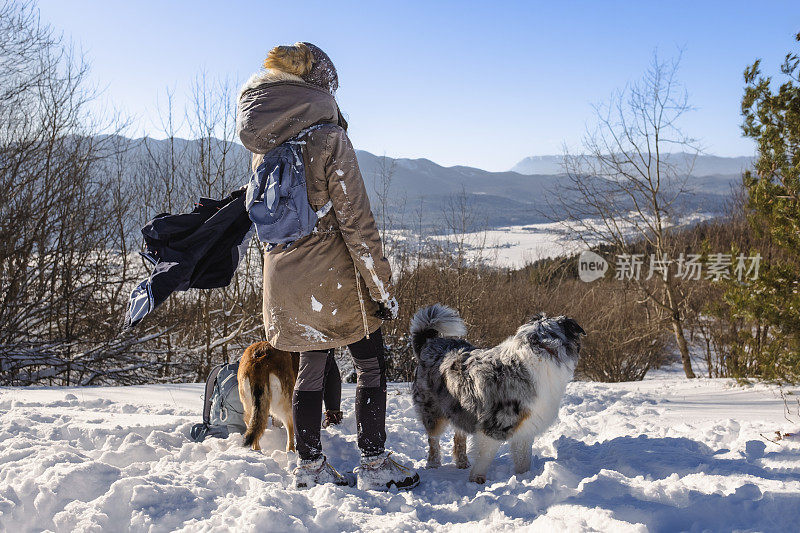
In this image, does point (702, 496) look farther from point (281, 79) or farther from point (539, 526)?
point (281, 79)

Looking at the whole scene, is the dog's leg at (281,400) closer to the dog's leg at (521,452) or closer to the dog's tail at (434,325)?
the dog's tail at (434,325)

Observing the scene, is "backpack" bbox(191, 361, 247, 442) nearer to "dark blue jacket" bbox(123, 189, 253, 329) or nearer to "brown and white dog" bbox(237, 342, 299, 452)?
"brown and white dog" bbox(237, 342, 299, 452)

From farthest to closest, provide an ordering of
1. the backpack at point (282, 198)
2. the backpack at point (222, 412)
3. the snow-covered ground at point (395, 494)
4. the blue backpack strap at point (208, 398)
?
the blue backpack strap at point (208, 398), the backpack at point (222, 412), the backpack at point (282, 198), the snow-covered ground at point (395, 494)

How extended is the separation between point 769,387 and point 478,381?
16.8 ft

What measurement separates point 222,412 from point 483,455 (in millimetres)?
1892

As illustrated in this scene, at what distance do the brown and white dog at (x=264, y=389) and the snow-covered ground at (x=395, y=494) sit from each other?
0.56 ft

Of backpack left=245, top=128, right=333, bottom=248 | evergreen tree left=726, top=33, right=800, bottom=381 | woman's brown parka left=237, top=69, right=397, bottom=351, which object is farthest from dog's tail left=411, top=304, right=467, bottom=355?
evergreen tree left=726, top=33, right=800, bottom=381

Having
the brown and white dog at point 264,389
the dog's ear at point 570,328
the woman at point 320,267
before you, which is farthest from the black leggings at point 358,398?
the dog's ear at point 570,328

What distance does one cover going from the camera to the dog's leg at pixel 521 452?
311 centimetres

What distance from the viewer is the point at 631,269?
1161 cm

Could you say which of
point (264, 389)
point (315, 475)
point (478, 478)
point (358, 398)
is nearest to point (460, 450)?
point (478, 478)

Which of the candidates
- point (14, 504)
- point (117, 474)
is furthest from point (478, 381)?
point (14, 504)

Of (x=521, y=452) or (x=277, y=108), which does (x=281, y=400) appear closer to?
(x=521, y=452)

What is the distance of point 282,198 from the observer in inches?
104
